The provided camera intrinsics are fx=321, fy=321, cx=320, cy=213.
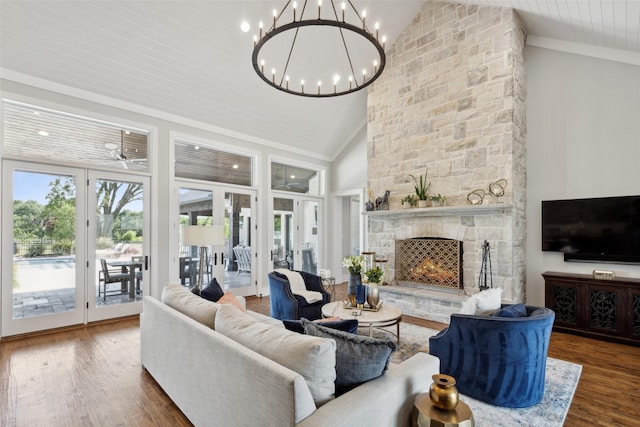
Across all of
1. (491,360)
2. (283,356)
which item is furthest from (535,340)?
(283,356)

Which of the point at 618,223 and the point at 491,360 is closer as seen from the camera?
the point at 491,360

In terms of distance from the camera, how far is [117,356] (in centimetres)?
347

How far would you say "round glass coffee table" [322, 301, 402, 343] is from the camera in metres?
3.23

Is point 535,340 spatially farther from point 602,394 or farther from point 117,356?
point 117,356

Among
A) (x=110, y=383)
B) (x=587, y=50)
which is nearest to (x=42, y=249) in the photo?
(x=110, y=383)

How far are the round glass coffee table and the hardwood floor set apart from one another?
152 centimetres

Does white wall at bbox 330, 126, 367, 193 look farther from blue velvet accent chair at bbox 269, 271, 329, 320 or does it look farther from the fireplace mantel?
blue velvet accent chair at bbox 269, 271, 329, 320

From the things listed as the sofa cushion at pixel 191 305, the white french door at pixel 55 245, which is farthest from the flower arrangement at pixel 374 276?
the white french door at pixel 55 245

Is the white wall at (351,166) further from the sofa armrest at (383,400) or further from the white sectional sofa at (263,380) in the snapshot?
the sofa armrest at (383,400)

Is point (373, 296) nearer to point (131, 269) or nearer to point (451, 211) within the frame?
point (451, 211)

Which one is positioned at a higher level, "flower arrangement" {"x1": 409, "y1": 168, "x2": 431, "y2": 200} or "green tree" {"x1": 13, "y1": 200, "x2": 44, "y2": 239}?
"flower arrangement" {"x1": 409, "y1": 168, "x2": 431, "y2": 200}

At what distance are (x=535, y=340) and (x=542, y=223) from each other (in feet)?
9.67

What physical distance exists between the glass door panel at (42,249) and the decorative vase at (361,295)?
3890mm

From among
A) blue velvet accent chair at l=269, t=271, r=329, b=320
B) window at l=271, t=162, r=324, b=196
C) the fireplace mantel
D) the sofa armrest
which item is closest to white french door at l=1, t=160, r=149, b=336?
blue velvet accent chair at l=269, t=271, r=329, b=320
